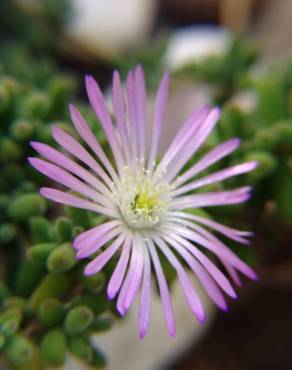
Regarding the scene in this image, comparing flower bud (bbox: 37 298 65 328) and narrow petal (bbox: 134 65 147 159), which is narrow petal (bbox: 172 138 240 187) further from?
flower bud (bbox: 37 298 65 328)

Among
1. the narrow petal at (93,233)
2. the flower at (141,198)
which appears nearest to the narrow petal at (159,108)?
the flower at (141,198)

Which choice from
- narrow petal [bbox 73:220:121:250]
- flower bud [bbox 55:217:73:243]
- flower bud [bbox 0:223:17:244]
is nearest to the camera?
narrow petal [bbox 73:220:121:250]

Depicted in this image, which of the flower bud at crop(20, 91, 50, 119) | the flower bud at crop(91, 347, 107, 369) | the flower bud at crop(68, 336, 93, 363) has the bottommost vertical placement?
the flower bud at crop(91, 347, 107, 369)

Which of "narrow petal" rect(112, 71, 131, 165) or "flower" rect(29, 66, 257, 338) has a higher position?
"narrow petal" rect(112, 71, 131, 165)

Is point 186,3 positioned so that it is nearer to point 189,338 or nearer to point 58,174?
point 189,338

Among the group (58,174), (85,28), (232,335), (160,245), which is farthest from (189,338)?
(85,28)

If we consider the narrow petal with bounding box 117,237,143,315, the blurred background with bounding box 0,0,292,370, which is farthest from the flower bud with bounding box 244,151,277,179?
the narrow petal with bounding box 117,237,143,315

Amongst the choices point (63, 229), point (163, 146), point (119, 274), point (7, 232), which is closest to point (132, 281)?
point (119, 274)
